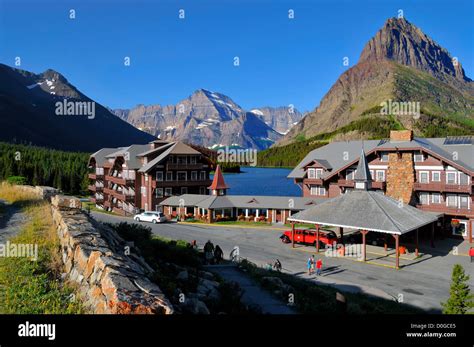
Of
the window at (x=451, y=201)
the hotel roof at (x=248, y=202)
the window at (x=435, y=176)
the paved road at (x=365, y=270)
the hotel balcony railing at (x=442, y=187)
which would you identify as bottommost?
the paved road at (x=365, y=270)

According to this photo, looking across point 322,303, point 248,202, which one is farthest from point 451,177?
point 322,303

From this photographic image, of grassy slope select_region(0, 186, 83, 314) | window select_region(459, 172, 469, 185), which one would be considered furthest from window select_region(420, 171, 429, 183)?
grassy slope select_region(0, 186, 83, 314)

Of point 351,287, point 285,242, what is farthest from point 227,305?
point 285,242

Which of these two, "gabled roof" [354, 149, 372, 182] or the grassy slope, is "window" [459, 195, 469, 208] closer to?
"gabled roof" [354, 149, 372, 182]

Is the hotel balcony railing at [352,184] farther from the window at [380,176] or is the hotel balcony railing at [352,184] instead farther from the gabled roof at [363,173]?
the gabled roof at [363,173]

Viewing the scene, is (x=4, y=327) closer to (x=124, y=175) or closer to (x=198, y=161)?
(x=198, y=161)

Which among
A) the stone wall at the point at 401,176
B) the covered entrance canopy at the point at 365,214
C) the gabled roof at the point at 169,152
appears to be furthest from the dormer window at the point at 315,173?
the gabled roof at the point at 169,152

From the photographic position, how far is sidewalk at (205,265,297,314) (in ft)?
47.9

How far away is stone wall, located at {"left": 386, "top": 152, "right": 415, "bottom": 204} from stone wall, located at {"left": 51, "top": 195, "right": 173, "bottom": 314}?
41.9m

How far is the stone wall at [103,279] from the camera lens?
6473 millimetres

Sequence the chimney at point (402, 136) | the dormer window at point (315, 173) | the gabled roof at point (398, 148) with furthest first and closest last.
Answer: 1. the dormer window at point (315, 173)
2. the chimney at point (402, 136)
3. the gabled roof at point (398, 148)

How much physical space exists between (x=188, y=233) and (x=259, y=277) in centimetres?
2558

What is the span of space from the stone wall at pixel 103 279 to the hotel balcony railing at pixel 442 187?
41.4 metres

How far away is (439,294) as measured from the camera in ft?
78.2
